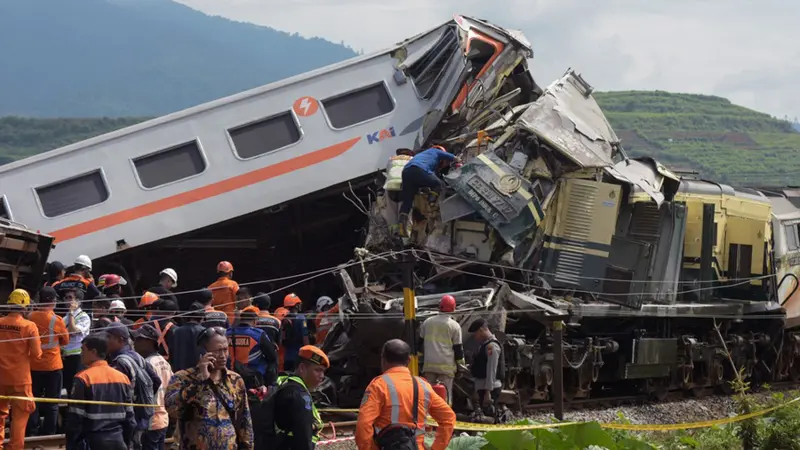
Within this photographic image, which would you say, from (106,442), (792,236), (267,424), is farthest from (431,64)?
(267,424)

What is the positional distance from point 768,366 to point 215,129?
9.37m

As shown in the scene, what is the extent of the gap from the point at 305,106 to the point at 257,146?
852 millimetres

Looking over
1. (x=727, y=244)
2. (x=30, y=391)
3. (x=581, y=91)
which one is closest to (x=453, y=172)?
(x=581, y=91)

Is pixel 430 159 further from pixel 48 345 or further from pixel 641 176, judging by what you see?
pixel 48 345

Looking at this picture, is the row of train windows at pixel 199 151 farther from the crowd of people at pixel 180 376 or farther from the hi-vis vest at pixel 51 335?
the hi-vis vest at pixel 51 335

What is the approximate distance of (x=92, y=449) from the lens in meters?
7.87

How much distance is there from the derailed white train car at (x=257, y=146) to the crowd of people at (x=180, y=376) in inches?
39.3

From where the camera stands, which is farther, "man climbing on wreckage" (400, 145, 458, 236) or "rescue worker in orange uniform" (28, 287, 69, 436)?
"man climbing on wreckage" (400, 145, 458, 236)

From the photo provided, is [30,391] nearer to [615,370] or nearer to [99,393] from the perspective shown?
[99,393]

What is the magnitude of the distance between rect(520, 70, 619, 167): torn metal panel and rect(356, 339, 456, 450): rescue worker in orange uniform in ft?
26.7

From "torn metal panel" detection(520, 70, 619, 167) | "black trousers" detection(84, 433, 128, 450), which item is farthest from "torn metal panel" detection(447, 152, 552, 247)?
"black trousers" detection(84, 433, 128, 450)

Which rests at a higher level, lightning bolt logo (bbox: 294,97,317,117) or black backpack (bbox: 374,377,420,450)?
lightning bolt logo (bbox: 294,97,317,117)

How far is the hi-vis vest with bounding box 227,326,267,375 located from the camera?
1059cm

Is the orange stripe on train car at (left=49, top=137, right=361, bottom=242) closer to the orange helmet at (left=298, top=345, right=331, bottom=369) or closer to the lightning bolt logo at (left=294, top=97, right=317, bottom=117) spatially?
the lightning bolt logo at (left=294, top=97, right=317, bottom=117)
